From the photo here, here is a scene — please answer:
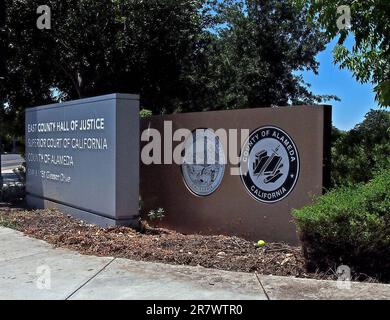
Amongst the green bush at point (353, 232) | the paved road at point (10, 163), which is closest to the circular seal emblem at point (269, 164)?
the green bush at point (353, 232)

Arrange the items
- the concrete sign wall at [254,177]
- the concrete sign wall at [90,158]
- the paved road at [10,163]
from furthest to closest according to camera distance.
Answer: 1. the paved road at [10,163]
2. the concrete sign wall at [90,158]
3. the concrete sign wall at [254,177]

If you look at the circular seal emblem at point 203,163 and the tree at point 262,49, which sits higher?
the tree at point 262,49

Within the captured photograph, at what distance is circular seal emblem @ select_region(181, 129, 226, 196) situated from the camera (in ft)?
27.9

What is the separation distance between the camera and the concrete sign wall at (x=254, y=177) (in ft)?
24.1

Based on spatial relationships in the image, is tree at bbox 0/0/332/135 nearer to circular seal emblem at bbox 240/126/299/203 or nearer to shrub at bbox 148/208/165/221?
shrub at bbox 148/208/165/221

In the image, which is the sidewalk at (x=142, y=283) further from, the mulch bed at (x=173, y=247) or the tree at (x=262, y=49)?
the tree at (x=262, y=49)

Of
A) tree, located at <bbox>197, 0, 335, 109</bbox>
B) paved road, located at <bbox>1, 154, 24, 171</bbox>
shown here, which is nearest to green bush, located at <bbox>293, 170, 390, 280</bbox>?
tree, located at <bbox>197, 0, 335, 109</bbox>

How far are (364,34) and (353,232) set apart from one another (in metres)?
2.75

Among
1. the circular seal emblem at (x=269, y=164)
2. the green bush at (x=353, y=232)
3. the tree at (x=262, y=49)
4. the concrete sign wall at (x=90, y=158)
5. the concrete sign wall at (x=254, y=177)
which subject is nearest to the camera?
the green bush at (x=353, y=232)

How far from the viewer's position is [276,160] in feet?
25.4

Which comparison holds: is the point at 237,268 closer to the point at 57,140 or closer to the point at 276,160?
the point at 276,160

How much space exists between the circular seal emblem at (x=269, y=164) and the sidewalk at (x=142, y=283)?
192 cm
